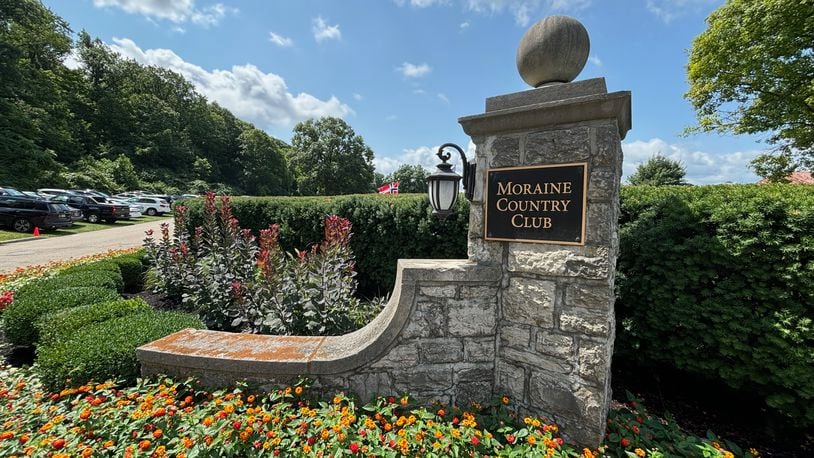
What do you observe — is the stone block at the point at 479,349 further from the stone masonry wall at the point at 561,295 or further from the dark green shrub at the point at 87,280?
the dark green shrub at the point at 87,280

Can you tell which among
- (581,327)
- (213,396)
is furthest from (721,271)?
(213,396)

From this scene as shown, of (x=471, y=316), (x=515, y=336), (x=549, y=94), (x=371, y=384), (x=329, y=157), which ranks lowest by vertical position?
(x=371, y=384)

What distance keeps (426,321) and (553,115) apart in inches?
64.2

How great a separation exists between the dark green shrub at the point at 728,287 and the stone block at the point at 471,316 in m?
1.59

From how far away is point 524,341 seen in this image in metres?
2.14

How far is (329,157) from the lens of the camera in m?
35.1

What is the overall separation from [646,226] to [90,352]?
483cm

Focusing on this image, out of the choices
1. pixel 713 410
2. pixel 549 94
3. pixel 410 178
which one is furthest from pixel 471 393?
pixel 410 178

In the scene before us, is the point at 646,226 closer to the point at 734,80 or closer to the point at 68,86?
the point at 734,80

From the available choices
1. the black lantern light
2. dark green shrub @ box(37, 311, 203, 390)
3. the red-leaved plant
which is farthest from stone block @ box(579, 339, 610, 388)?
dark green shrub @ box(37, 311, 203, 390)

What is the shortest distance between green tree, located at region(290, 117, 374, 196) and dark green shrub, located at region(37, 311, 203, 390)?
108 ft

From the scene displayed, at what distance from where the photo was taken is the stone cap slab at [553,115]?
1.77 m

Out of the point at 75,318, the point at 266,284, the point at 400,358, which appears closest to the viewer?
the point at 400,358

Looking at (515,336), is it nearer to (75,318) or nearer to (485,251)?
(485,251)
